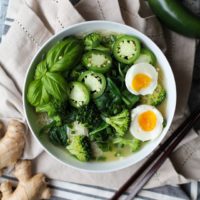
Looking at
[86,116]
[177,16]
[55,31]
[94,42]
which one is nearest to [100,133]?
[86,116]

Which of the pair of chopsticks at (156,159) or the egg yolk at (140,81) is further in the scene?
the pair of chopsticks at (156,159)

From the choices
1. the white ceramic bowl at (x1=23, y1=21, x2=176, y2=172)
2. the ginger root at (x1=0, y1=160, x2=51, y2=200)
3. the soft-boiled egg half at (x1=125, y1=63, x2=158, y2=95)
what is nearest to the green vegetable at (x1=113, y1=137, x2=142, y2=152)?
the white ceramic bowl at (x1=23, y1=21, x2=176, y2=172)

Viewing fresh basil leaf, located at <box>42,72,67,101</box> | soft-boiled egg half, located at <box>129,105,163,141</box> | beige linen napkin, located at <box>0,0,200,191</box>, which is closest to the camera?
fresh basil leaf, located at <box>42,72,67,101</box>

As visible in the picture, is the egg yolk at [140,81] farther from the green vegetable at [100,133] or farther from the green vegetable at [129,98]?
the green vegetable at [100,133]

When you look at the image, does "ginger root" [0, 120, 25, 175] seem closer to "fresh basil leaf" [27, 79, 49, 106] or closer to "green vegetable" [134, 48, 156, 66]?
"fresh basil leaf" [27, 79, 49, 106]

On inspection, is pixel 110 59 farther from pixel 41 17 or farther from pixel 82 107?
pixel 41 17

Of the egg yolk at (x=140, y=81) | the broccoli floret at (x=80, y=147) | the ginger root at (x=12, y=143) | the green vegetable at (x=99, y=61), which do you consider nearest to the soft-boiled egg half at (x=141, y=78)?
the egg yolk at (x=140, y=81)
